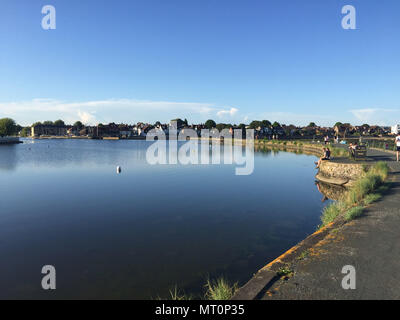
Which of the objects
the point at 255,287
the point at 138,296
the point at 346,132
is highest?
the point at 346,132

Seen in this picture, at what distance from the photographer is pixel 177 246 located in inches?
398

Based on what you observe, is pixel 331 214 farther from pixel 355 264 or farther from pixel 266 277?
pixel 266 277

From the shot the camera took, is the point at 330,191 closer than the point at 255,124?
Yes

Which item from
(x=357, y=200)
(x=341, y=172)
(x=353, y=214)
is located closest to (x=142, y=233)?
(x=353, y=214)

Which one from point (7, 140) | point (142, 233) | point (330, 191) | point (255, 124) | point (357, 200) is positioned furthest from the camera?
point (255, 124)

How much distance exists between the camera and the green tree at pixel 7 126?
13475 cm

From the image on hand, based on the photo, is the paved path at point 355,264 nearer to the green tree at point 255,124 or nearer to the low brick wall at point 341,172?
the low brick wall at point 341,172

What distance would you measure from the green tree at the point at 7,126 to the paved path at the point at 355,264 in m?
171

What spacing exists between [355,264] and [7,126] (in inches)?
6899

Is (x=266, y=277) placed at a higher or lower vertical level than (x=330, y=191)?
higher

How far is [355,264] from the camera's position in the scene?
593cm
